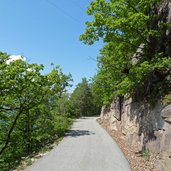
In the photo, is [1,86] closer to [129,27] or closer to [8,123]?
[8,123]

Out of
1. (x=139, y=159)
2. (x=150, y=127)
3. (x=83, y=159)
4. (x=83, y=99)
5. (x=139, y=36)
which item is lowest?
(x=83, y=159)

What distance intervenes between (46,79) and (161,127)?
1021 centimetres

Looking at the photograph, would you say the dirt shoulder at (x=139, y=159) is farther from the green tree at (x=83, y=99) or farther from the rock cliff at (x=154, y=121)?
the green tree at (x=83, y=99)

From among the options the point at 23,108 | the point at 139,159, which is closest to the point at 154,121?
the point at 139,159

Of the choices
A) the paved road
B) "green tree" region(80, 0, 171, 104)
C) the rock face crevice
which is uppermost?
"green tree" region(80, 0, 171, 104)

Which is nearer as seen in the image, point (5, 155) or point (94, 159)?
point (94, 159)

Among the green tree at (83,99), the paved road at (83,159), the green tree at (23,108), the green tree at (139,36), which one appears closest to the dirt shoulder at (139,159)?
the paved road at (83,159)

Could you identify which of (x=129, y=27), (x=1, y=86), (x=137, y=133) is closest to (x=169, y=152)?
(x=137, y=133)

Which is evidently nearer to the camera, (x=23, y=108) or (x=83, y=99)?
(x=23, y=108)

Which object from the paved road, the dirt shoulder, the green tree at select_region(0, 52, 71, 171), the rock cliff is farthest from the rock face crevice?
the green tree at select_region(0, 52, 71, 171)

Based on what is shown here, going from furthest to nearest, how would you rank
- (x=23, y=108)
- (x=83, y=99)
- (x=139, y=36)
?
(x=83, y=99)
(x=23, y=108)
(x=139, y=36)

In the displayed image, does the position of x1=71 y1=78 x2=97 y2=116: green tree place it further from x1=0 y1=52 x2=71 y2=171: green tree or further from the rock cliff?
the rock cliff

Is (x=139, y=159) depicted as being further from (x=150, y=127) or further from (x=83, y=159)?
(x=83, y=159)

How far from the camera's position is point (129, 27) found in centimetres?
1299
